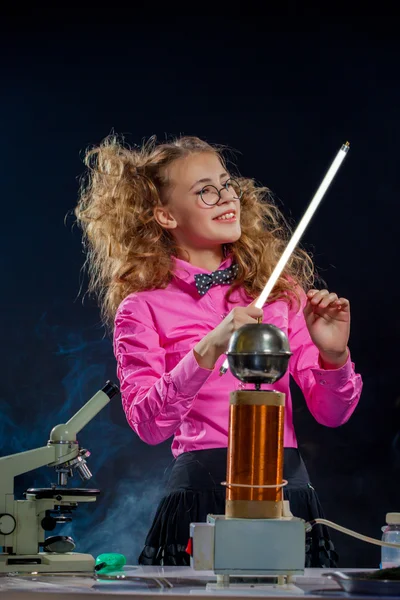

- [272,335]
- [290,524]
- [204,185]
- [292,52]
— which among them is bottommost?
[290,524]

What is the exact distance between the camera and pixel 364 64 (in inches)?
141

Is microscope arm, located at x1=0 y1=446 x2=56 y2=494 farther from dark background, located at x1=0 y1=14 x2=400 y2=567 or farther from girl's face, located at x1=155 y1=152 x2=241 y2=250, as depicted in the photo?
dark background, located at x1=0 y1=14 x2=400 y2=567

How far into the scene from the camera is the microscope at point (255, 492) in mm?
1438

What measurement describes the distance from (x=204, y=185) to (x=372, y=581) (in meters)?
1.35

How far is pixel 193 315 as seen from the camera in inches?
96.0

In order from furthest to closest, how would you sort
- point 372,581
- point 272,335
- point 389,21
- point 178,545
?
1. point 389,21
2. point 178,545
3. point 272,335
4. point 372,581

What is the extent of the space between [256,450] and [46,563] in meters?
0.53

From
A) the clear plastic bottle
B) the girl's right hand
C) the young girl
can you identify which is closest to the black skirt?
the young girl

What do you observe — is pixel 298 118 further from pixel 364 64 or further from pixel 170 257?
pixel 170 257

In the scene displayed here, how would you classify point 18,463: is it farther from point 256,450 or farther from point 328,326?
point 328,326

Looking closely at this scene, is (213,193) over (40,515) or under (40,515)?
over

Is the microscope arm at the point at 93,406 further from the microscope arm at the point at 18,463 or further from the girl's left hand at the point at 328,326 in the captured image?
the girl's left hand at the point at 328,326

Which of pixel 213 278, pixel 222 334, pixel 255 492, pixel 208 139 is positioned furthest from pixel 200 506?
pixel 208 139

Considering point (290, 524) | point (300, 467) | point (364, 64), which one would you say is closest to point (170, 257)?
point (300, 467)
